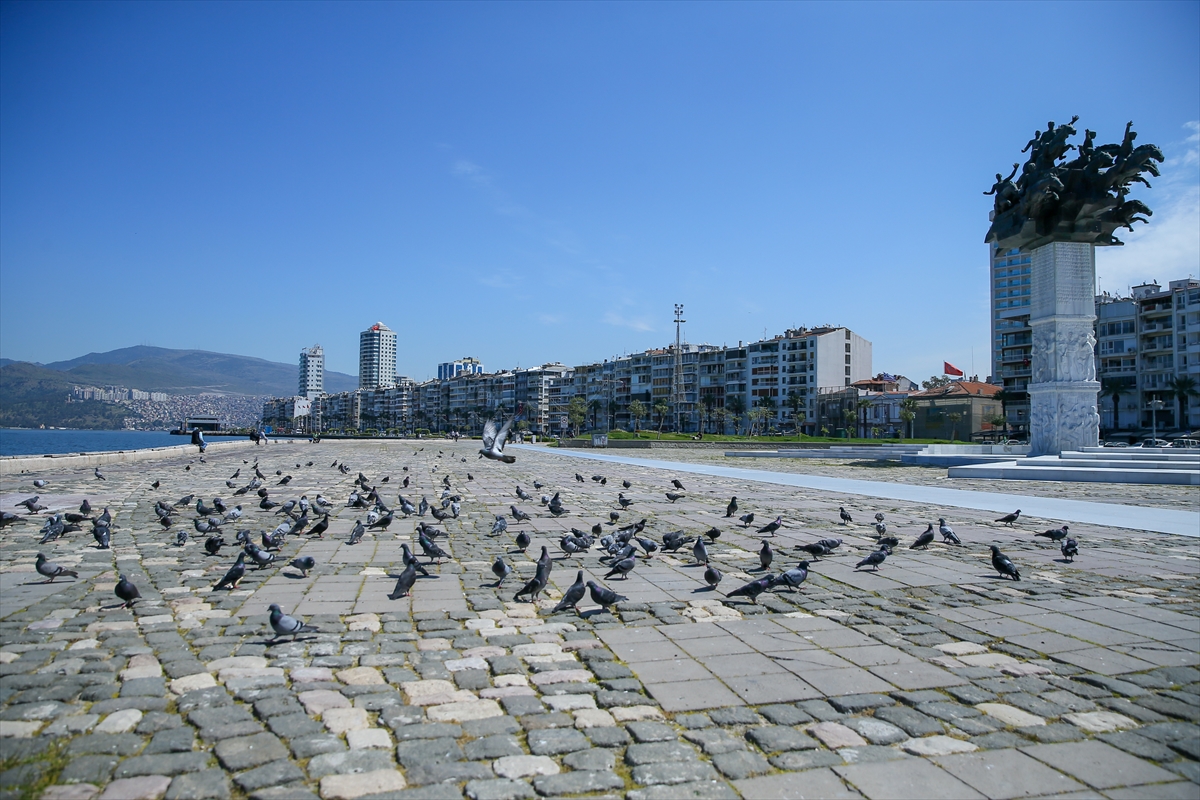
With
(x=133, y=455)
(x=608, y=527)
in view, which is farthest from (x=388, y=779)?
(x=133, y=455)

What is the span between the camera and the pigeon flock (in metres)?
6.12

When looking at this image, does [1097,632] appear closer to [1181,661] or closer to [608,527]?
[1181,661]

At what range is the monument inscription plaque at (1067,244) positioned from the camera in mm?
25219

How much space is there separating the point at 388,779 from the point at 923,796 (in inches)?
87.9

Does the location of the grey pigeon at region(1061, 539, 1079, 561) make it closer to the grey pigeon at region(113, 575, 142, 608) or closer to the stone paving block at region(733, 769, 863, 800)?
the stone paving block at region(733, 769, 863, 800)

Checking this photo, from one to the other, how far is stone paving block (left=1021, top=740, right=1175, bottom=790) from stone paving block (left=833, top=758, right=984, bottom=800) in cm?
55

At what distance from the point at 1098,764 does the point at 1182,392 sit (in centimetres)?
8412

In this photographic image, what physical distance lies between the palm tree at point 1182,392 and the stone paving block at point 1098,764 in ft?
272

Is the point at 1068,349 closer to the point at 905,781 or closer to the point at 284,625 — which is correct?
the point at 905,781

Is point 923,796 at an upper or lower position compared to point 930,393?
lower

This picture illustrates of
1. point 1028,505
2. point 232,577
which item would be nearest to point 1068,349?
point 1028,505

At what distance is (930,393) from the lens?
88.1 meters

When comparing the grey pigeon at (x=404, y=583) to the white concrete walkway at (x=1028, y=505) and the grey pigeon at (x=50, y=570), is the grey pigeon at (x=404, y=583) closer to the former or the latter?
the grey pigeon at (x=50, y=570)

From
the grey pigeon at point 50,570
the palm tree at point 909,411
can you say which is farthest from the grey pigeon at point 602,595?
the palm tree at point 909,411
